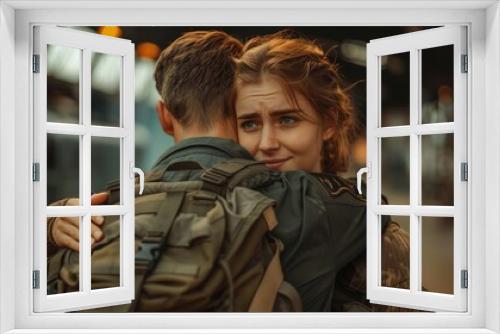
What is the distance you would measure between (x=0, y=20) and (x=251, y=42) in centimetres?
168

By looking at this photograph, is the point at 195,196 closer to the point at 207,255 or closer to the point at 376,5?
the point at 207,255

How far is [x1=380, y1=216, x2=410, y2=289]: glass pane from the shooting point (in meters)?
3.44

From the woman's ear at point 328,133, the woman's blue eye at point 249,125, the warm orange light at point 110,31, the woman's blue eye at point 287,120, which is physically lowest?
the woman's ear at point 328,133

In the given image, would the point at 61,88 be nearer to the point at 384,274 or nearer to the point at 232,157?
the point at 232,157

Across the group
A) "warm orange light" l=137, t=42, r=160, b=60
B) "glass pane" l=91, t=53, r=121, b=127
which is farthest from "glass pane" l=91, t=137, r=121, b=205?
"warm orange light" l=137, t=42, r=160, b=60

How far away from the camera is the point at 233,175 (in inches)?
138

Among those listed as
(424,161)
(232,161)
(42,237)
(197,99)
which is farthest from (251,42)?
(42,237)

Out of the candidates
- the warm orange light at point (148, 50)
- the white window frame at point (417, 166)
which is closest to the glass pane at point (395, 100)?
the white window frame at point (417, 166)

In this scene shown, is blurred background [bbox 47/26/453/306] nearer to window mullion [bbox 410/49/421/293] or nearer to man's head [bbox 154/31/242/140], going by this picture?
man's head [bbox 154/31/242/140]

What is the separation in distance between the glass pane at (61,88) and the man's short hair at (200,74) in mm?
653

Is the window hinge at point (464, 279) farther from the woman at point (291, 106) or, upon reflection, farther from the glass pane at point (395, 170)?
the woman at point (291, 106)

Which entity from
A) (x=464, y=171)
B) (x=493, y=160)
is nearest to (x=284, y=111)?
(x=464, y=171)

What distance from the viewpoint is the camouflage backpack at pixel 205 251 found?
335 centimetres

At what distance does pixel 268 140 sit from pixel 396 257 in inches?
40.6
